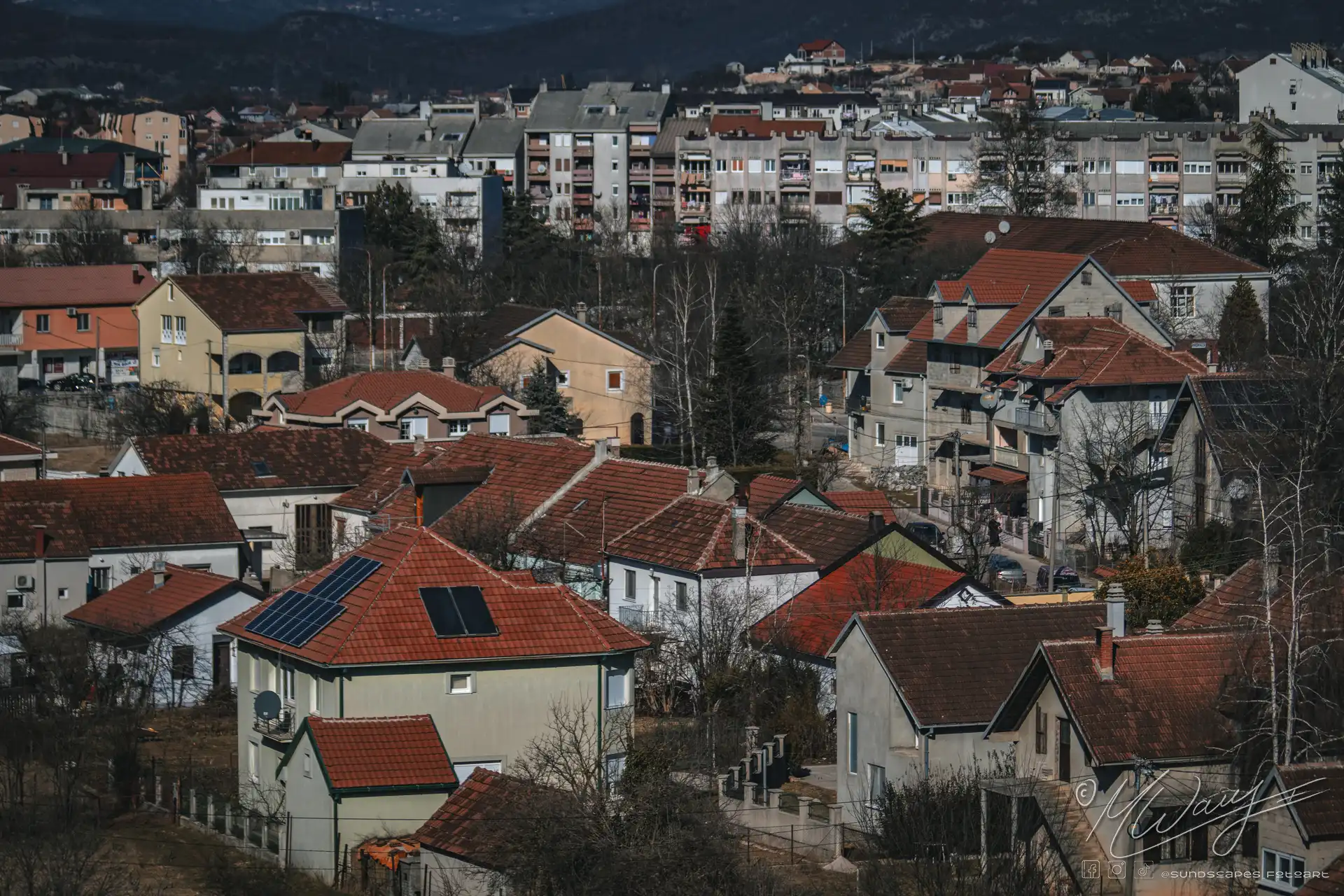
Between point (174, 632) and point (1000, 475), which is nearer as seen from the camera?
point (174, 632)

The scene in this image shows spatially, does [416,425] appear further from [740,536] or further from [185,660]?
[740,536]

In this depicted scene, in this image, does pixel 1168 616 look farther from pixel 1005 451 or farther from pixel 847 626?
pixel 1005 451

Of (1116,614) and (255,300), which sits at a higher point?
(255,300)

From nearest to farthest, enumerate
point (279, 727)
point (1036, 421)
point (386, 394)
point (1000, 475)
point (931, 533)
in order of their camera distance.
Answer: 1. point (279, 727)
2. point (931, 533)
3. point (1036, 421)
4. point (1000, 475)
5. point (386, 394)

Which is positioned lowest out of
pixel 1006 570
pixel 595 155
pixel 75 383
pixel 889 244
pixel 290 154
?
pixel 1006 570

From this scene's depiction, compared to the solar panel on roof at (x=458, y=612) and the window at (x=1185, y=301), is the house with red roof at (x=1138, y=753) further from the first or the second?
the window at (x=1185, y=301)

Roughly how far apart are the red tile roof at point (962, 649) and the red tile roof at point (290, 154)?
90.3 metres

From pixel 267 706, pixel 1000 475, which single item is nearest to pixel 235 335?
pixel 1000 475

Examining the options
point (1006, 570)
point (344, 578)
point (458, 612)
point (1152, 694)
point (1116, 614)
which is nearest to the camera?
point (1152, 694)

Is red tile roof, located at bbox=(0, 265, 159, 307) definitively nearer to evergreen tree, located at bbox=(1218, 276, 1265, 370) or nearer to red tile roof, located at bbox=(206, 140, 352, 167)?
evergreen tree, located at bbox=(1218, 276, 1265, 370)

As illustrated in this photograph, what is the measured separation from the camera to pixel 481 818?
27391mm

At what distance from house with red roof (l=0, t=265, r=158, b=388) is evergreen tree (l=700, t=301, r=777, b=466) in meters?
24.7

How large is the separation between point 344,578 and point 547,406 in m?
29.7

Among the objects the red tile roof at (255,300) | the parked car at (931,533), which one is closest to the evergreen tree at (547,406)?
the red tile roof at (255,300)
